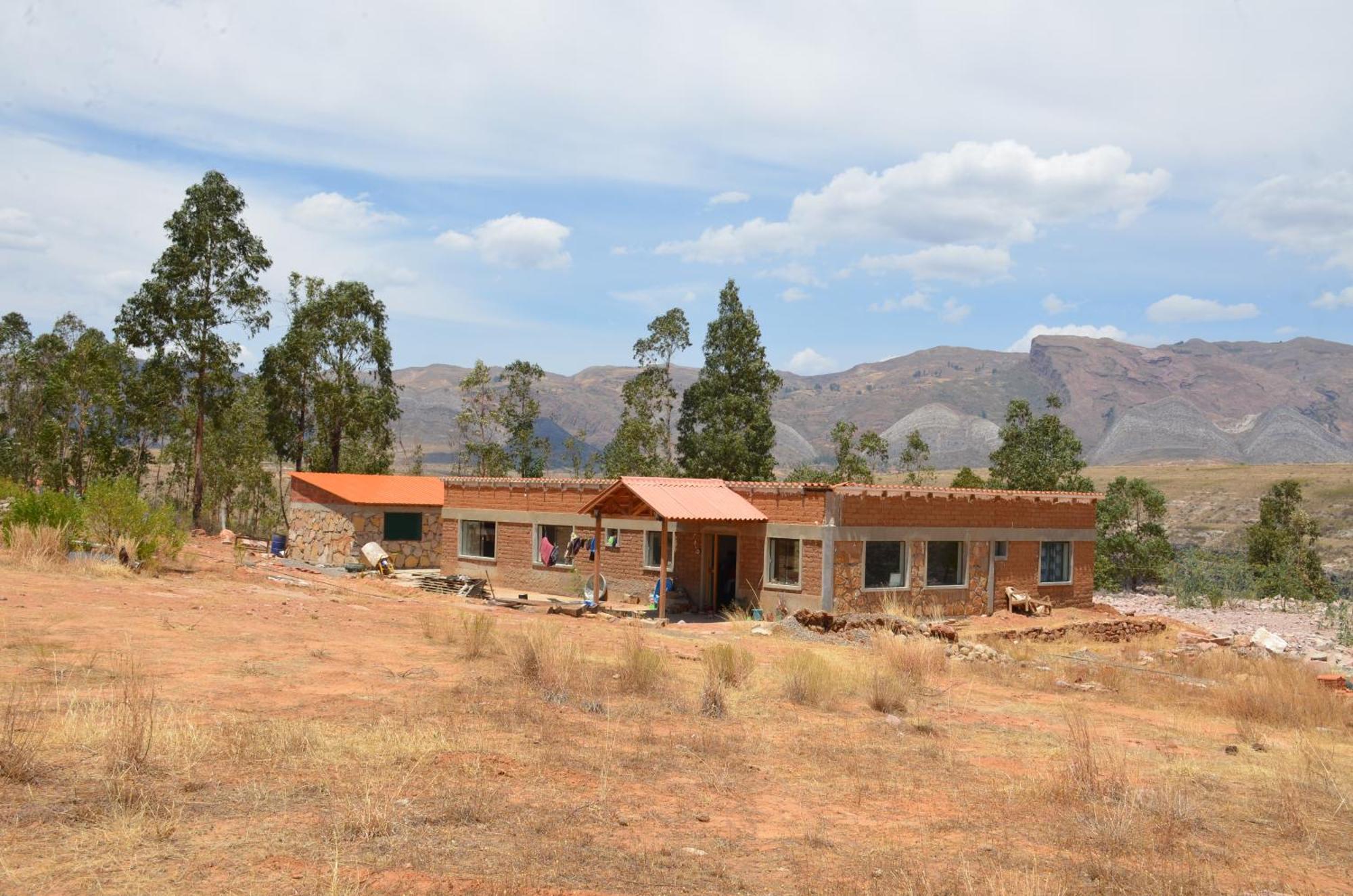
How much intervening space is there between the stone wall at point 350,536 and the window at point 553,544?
21.2 feet

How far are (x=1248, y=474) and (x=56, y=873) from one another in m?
120

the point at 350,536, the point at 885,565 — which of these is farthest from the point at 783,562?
the point at 350,536

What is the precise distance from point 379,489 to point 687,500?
15.0 m

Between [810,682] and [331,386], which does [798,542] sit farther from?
[331,386]

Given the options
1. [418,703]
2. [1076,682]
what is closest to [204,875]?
[418,703]

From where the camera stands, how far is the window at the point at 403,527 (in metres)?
36.2

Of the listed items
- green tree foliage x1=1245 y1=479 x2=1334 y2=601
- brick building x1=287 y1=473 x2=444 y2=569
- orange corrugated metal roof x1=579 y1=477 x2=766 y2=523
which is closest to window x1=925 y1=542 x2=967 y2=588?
orange corrugated metal roof x1=579 y1=477 x2=766 y2=523

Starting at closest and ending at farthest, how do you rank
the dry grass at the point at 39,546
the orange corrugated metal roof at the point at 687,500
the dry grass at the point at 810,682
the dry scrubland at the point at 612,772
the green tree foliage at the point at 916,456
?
the dry scrubland at the point at 612,772 < the dry grass at the point at 810,682 < the dry grass at the point at 39,546 < the orange corrugated metal roof at the point at 687,500 < the green tree foliage at the point at 916,456

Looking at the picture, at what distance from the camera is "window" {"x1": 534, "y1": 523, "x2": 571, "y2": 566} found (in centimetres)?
3133

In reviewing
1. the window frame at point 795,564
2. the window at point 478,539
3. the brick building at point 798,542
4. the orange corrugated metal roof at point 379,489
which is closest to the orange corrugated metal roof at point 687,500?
the brick building at point 798,542

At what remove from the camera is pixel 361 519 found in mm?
35406

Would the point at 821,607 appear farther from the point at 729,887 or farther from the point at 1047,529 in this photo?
the point at 729,887

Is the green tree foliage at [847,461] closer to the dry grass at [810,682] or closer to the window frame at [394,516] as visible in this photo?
the window frame at [394,516]

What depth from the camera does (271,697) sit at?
36.8 feet
